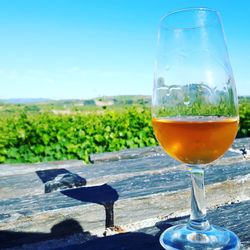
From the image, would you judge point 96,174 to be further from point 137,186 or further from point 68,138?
point 68,138

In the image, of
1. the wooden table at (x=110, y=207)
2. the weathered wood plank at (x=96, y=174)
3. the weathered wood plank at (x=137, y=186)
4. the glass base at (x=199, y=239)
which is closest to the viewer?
the glass base at (x=199, y=239)

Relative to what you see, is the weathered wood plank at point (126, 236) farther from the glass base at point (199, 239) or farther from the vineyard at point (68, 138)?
the vineyard at point (68, 138)

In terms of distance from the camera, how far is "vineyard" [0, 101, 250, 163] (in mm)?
5941

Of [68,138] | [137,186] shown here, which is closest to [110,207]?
[137,186]

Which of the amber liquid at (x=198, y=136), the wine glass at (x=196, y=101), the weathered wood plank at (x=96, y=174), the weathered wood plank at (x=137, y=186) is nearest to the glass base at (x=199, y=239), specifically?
the wine glass at (x=196, y=101)

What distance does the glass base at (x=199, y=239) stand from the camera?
0.99m

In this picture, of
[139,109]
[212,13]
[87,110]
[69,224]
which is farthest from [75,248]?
[87,110]

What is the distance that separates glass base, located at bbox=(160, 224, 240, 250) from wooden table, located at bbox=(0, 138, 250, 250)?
0.11ft

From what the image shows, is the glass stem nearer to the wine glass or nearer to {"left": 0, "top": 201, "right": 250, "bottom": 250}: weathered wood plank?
the wine glass

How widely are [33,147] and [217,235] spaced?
524 cm

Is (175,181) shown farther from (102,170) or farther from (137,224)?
(102,170)

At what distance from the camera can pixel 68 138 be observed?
6.38 m

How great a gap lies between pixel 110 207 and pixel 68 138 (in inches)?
202

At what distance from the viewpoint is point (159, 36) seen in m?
1.15
